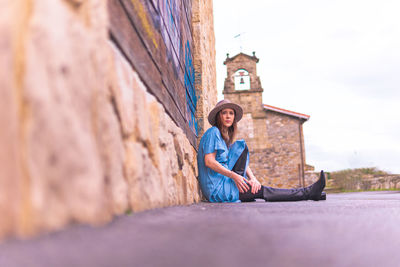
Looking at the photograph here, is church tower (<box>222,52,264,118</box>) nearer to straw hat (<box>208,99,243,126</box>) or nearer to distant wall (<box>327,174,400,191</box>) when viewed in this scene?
distant wall (<box>327,174,400,191</box>)

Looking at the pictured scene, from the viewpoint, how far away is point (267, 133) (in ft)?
48.3

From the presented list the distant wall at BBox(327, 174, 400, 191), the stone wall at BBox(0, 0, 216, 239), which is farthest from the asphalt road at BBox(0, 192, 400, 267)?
the distant wall at BBox(327, 174, 400, 191)

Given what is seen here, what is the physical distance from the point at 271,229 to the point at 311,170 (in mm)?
13807

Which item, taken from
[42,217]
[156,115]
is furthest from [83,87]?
[156,115]

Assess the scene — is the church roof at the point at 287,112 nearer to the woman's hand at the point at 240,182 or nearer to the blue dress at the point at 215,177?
the blue dress at the point at 215,177

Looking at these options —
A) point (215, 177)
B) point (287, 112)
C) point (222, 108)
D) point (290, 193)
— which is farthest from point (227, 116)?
point (287, 112)

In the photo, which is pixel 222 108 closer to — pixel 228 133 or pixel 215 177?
pixel 228 133

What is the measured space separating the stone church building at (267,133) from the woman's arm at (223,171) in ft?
35.5

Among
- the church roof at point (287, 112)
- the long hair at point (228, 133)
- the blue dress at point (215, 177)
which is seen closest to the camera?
the blue dress at point (215, 177)

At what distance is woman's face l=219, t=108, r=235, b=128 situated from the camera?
4.16m

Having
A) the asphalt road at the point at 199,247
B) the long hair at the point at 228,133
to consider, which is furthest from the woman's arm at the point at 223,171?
the asphalt road at the point at 199,247

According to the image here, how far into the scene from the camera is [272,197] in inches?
145

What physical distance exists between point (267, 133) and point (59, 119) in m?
14.2

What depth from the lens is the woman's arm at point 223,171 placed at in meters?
3.49
